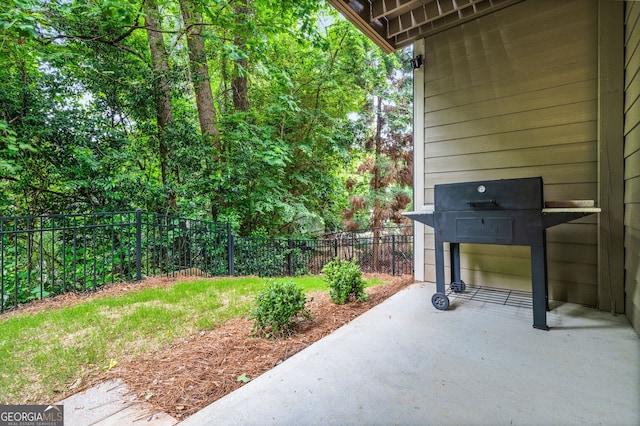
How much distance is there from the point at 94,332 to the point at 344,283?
2.00m

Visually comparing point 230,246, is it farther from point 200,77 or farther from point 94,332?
point 200,77

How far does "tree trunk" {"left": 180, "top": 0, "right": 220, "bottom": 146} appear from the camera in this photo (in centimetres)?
523

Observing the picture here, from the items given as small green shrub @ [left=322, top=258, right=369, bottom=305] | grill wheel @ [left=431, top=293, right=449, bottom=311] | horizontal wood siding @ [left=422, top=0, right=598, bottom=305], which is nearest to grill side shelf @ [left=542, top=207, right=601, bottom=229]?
horizontal wood siding @ [left=422, top=0, right=598, bottom=305]

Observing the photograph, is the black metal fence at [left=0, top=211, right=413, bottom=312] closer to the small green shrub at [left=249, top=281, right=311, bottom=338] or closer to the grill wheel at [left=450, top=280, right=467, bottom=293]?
the grill wheel at [left=450, top=280, right=467, bottom=293]

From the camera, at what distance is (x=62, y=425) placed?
1.19m

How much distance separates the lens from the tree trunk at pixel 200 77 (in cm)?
523

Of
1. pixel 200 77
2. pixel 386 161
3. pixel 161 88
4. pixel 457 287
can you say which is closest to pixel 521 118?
pixel 457 287

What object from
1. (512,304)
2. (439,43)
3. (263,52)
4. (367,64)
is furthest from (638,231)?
(367,64)

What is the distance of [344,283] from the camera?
8.41 feet

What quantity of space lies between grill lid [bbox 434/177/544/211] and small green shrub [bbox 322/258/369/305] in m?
0.99

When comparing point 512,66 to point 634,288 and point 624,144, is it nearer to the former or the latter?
point 624,144

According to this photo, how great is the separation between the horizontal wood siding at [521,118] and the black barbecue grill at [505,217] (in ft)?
2.04

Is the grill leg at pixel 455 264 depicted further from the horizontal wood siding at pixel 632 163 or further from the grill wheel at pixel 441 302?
the horizontal wood siding at pixel 632 163

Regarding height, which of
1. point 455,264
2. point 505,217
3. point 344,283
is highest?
point 505,217
